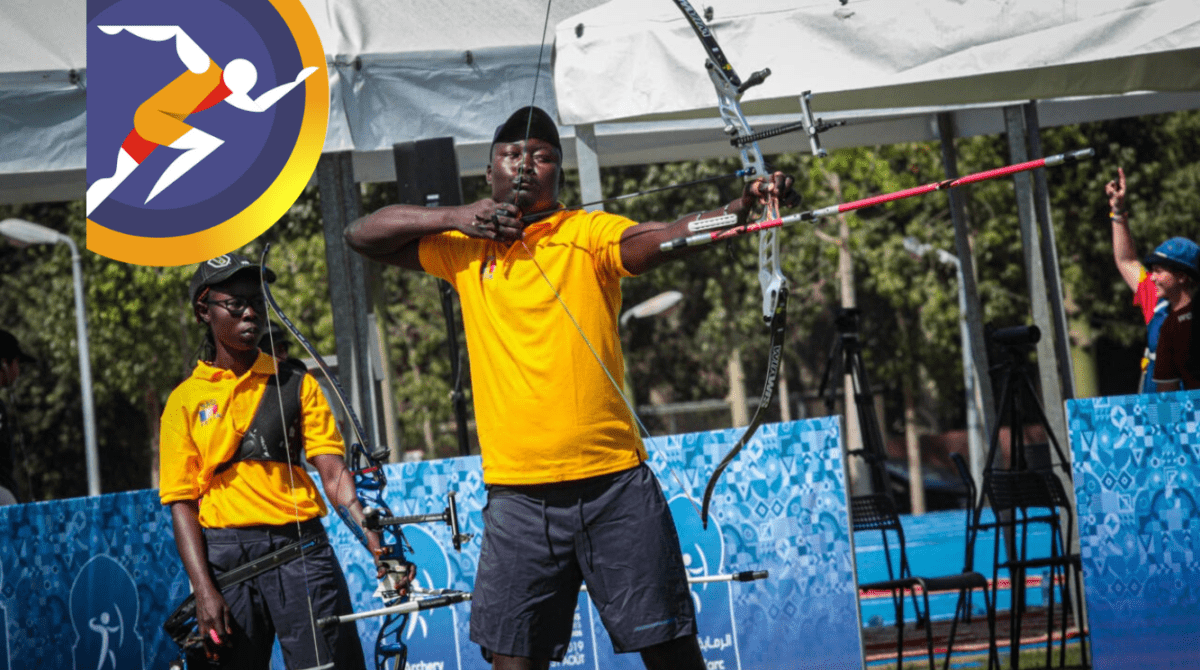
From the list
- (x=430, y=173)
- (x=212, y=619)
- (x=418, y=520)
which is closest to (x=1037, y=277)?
(x=430, y=173)

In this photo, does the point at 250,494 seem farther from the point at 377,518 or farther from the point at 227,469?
the point at 377,518

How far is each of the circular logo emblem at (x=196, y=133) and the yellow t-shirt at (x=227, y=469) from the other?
487 millimetres

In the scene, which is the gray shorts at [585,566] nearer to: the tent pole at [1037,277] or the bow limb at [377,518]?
the bow limb at [377,518]

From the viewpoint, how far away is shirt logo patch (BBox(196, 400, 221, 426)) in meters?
3.81

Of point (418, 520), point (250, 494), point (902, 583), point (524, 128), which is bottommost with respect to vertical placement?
point (902, 583)

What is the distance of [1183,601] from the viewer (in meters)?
4.63

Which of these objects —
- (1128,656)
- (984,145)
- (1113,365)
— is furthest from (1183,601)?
(1113,365)

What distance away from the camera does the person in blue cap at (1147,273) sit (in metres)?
5.59

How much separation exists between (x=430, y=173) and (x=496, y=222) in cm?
269

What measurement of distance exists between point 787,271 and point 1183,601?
51.9 feet

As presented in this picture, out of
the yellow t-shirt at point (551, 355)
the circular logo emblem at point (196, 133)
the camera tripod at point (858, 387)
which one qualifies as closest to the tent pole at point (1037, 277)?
the camera tripod at point (858, 387)

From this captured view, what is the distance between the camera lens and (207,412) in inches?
150

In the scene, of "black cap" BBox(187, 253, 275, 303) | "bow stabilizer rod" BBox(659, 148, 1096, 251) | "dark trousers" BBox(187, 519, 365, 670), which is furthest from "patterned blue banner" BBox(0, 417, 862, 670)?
"bow stabilizer rod" BBox(659, 148, 1096, 251)

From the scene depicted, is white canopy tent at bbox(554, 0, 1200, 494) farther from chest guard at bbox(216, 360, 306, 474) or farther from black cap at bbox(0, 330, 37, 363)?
black cap at bbox(0, 330, 37, 363)
